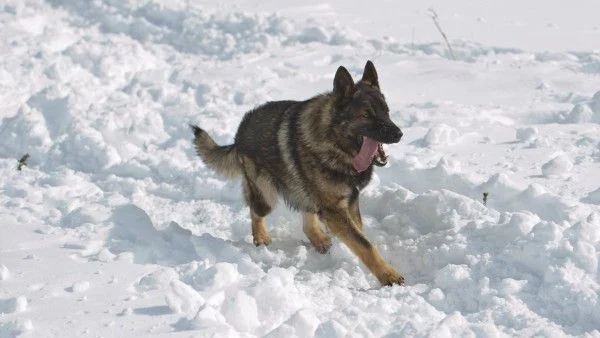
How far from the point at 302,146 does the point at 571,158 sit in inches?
136

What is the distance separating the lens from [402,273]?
502 centimetres

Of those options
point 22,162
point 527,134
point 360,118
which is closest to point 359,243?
point 360,118

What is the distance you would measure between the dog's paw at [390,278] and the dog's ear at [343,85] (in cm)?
136

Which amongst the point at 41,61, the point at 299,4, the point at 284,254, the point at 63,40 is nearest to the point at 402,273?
the point at 284,254

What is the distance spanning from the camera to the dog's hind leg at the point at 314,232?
18.6ft

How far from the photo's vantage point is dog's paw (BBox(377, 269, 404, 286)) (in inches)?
184

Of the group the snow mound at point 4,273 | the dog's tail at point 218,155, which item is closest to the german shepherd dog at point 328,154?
the dog's tail at point 218,155

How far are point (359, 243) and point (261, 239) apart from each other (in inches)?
49.2

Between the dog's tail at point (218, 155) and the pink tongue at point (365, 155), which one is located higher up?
the pink tongue at point (365, 155)

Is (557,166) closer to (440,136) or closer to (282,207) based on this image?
(440,136)

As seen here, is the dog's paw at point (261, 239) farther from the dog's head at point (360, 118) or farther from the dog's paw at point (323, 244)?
the dog's head at point (360, 118)

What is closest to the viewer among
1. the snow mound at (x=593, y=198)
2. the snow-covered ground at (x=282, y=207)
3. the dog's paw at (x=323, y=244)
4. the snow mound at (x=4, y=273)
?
the snow-covered ground at (x=282, y=207)

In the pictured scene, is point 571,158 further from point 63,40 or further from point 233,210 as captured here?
point 63,40

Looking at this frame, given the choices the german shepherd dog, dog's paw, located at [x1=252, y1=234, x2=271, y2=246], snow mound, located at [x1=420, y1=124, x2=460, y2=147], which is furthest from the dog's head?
snow mound, located at [x1=420, y1=124, x2=460, y2=147]
